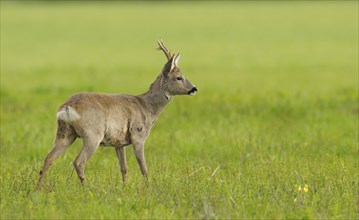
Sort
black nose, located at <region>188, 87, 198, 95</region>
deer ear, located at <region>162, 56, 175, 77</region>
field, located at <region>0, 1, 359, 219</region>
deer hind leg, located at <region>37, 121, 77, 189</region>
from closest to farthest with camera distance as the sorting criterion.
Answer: field, located at <region>0, 1, 359, 219</region>
deer hind leg, located at <region>37, 121, 77, 189</region>
deer ear, located at <region>162, 56, 175, 77</region>
black nose, located at <region>188, 87, 198, 95</region>

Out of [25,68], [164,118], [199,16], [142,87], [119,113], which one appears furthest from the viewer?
[199,16]

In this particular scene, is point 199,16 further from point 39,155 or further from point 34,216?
point 34,216

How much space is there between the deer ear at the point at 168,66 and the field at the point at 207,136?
115 cm

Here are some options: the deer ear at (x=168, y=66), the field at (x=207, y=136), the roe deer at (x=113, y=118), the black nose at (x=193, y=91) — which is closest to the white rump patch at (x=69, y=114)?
the roe deer at (x=113, y=118)

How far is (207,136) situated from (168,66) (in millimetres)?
3673

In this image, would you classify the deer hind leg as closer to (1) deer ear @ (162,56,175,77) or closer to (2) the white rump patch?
(2) the white rump patch

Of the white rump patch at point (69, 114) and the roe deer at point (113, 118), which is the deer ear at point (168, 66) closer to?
the roe deer at point (113, 118)

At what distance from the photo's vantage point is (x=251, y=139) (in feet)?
42.1

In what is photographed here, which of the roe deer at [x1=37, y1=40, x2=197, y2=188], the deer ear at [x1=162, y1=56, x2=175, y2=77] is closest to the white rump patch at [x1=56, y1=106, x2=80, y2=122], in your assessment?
the roe deer at [x1=37, y1=40, x2=197, y2=188]

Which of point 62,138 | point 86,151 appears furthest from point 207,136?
point 86,151

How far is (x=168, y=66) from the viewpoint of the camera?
10.0 meters

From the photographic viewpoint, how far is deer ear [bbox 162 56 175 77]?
32.6 ft

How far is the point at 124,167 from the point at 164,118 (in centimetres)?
611

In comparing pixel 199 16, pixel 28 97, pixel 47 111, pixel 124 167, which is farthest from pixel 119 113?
pixel 199 16
